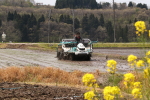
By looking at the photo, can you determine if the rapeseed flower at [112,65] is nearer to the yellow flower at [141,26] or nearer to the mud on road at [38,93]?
the yellow flower at [141,26]

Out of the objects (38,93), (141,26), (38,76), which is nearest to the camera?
(141,26)

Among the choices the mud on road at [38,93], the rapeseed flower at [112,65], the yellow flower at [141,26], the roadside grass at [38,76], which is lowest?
the roadside grass at [38,76]

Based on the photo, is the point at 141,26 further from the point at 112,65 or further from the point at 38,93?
the point at 38,93

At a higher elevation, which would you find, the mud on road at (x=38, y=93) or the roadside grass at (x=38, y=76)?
the mud on road at (x=38, y=93)

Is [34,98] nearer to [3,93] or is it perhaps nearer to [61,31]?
[3,93]

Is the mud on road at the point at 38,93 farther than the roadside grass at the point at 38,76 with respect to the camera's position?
No

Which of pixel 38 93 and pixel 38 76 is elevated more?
pixel 38 93

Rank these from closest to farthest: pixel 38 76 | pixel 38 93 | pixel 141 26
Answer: pixel 141 26 < pixel 38 93 < pixel 38 76

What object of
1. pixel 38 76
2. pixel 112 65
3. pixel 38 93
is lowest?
pixel 38 76

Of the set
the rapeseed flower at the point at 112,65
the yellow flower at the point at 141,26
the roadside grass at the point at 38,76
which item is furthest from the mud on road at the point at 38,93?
the yellow flower at the point at 141,26

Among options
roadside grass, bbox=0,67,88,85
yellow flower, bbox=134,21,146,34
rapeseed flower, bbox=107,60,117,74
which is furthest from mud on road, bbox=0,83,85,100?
yellow flower, bbox=134,21,146,34

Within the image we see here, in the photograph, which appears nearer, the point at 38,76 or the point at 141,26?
the point at 141,26

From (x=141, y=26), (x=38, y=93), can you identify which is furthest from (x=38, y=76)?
(x=141, y=26)

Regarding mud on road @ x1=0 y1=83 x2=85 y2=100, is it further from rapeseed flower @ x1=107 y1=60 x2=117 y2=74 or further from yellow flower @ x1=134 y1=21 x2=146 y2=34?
yellow flower @ x1=134 y1=21 x2=146 y2=34
